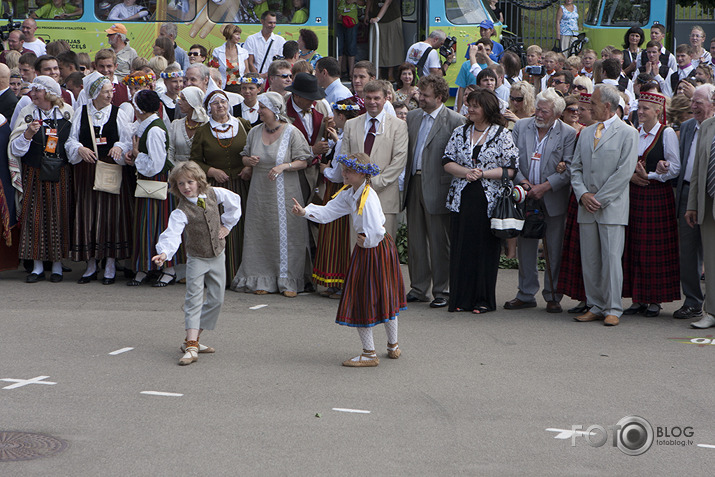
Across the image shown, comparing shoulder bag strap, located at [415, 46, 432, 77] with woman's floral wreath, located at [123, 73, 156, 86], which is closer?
woman's floral wreath, located at [123, 73, 156, 86]

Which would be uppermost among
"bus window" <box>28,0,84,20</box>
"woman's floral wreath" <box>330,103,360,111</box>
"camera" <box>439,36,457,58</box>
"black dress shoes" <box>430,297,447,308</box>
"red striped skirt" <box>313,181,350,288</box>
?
"bus window" <box>28,0,84,20</box>

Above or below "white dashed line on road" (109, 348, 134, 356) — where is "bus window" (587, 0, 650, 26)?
above

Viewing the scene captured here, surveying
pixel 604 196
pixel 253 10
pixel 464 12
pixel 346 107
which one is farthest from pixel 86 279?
pixel 464 12

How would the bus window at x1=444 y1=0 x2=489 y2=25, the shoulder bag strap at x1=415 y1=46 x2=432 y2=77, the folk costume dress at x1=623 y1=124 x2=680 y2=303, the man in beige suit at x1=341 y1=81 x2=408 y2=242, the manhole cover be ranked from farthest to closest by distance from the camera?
1. the bus window at x1=444 y1=0 x2=489 y2=25
2. the shoulder bag strap at x1=415 y1=46 x2=432 y2=77
3. the man in beige suit at x1=341 y1=81 x2=408 y2=242
4. the folk costume dress at x1=623 y1=124 x2=680 y2=303
5. the manhole cover

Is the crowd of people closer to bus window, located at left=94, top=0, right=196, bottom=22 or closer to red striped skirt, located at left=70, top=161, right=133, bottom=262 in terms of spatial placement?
red striped skirt, located at left=70, top=161, right=133, bottom=262

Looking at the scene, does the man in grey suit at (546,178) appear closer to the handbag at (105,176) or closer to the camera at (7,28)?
the handbag at (105,176)

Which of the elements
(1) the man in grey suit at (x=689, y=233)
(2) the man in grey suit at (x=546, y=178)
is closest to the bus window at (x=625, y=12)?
(1) the man in grey suit at (x=689, y=233)

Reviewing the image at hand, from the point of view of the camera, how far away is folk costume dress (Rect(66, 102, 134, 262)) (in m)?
9.45

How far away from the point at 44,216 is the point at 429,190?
401 centimetres

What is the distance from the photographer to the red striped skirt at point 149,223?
9.46 metres

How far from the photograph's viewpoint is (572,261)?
8430mm

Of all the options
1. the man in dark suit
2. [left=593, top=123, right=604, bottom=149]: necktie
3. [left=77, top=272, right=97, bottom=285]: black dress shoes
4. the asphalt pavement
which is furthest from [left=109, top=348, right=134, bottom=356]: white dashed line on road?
[left=593, top=123, right=604, bottom=149]: necktie

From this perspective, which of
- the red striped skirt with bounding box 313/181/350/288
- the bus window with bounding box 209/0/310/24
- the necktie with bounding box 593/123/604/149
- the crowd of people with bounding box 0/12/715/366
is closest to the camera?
the crowd of people with bounding box 0/12/715/366

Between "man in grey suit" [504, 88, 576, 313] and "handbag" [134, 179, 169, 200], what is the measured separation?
3.47 meters
